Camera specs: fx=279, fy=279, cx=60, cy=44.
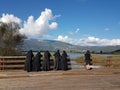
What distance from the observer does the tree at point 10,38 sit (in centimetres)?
4545

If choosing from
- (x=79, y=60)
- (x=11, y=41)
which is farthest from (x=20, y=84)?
(x=11, y=41)

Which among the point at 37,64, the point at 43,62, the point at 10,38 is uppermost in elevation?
the point at 10,38

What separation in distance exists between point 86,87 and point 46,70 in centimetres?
764

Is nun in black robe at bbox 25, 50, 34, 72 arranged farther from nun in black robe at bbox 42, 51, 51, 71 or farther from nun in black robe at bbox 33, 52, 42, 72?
nun in black robe at bbox 42, 51, 51, 71

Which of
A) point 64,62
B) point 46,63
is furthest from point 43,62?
point 64,62

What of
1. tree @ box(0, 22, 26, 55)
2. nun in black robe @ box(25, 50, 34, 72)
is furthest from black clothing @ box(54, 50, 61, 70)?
tree @ box(0, 22, 26, 55)

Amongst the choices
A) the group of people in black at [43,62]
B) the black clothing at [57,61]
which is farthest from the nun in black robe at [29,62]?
the black clothing at [57,61]

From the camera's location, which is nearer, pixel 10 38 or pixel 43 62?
pixel 43 62

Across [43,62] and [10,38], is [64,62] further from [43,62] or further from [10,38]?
[10,38]

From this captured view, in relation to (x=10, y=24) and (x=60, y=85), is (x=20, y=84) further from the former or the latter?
(x=10, y=24)

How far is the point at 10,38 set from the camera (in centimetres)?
4800

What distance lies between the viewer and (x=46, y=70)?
20.2 metres

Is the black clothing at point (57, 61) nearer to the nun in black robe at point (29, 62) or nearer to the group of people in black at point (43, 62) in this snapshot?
the group of people in black at point (43, 62)

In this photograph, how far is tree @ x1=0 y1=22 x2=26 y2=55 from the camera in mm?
45450
